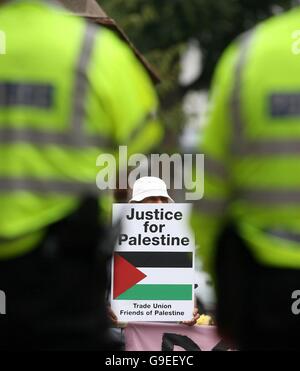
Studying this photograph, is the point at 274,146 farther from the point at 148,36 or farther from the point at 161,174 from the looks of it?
the point at 148,36

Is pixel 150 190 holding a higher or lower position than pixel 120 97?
higher

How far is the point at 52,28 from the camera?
2049 mm

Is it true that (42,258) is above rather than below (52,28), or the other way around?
below

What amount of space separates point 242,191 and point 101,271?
340 mm

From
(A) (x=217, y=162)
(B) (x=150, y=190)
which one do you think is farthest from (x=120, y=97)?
(B) (x=150, y=190)

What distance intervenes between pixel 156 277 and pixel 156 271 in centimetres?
2

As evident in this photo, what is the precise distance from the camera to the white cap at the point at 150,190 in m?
3.30

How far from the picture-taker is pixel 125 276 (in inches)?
138

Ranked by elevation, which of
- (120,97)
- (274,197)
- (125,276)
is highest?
(125,276)

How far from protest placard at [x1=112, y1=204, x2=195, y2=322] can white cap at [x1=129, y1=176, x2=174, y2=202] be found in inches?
4.1

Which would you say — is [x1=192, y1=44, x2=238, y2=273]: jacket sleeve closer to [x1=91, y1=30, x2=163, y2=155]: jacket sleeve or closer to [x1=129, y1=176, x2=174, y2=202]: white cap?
[x1=91, y1=30, x2=163, y2=155]: jacket sleeve

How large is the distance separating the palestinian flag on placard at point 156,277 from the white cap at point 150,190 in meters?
0.23

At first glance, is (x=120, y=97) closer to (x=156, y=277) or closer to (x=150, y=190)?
(x=150, y=190)
